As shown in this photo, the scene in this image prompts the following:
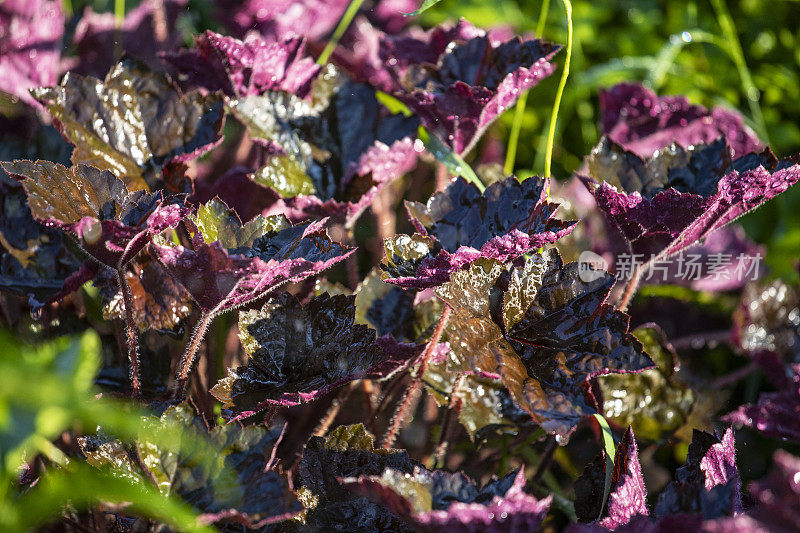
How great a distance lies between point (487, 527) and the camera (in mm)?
592

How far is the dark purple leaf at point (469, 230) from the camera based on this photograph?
2.35 ft

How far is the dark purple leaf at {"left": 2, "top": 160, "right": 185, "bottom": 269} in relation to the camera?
0.69 meters

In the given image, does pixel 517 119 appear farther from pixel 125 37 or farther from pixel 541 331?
pixel 125 37

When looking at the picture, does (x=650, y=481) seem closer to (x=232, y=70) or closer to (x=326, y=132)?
(x=326, y=132)

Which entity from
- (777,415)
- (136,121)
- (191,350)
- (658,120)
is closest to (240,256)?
(191,350)

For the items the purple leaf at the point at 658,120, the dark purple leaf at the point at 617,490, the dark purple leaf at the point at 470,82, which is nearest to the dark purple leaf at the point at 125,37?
the dark purple leaf at the point at 470,82

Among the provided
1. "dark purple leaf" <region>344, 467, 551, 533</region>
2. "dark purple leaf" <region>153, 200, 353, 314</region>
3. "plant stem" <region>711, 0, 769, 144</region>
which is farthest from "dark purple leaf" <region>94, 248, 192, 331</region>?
"plant stem" <region>711, 0, 769, 144</region>

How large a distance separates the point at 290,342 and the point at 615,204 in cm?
41

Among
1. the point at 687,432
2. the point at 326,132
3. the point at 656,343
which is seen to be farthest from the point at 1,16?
the point at 687,432

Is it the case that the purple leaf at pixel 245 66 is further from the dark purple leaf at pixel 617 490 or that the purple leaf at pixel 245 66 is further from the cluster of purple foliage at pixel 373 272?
the dark purple leaf at pixel 617 490

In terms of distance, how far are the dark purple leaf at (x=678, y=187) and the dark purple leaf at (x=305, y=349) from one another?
31 centimetres

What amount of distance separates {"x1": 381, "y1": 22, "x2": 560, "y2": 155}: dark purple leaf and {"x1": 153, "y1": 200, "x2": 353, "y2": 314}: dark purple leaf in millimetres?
297

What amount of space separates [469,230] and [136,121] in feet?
1.56

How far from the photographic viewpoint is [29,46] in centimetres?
121
